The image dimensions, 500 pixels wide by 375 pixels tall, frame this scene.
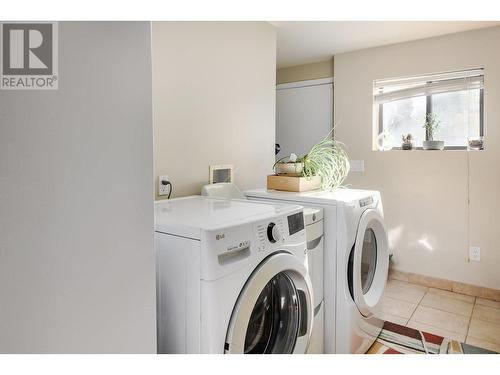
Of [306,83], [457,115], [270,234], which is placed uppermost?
[306,83]

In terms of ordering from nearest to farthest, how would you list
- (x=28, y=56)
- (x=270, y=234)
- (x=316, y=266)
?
1. (x=28, y=56)
2. (x=270, y=234)
3. (x=316, y=266)

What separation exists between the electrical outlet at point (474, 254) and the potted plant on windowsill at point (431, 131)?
2.89 ft

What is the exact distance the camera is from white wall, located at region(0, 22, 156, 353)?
53 centimetres

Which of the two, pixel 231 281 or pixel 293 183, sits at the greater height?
pixel 293 183

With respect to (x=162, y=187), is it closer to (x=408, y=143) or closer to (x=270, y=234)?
(x=270, y=234)

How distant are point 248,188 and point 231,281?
140 cm

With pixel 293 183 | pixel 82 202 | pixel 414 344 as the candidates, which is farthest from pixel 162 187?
pixel 414 344

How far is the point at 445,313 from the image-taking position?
2.62 meters

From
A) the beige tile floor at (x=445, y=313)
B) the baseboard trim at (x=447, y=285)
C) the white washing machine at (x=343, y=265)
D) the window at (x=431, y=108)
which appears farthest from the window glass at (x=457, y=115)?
the white washing machine at (x=343, y=265)

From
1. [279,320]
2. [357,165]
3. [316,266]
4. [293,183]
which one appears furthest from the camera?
[357,165]

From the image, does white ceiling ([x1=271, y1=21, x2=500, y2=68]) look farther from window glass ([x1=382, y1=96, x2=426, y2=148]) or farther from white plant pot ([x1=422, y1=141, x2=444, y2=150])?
white plant pot ([x1=422, y1=141, x2=444, y2=150])

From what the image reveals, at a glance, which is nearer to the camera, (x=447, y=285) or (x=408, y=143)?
(x=447, y=285)
